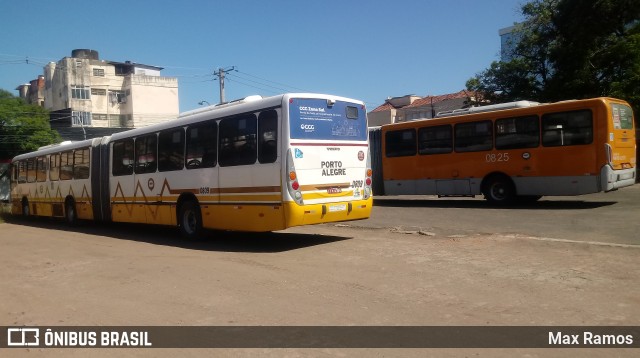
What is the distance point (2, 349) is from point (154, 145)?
8370mm

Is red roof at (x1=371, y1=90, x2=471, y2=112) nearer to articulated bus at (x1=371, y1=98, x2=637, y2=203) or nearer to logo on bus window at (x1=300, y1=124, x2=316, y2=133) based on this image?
articulated bus at (x1=371, y1=98, x2=637, y2=203)

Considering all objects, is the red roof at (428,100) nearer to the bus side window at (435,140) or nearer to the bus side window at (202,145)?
the bus side window at (435,140)

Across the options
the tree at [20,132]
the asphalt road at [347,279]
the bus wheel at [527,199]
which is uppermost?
the tree at [20,132]

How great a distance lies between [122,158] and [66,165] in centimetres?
459

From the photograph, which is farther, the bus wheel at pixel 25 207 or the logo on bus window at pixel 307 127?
the bus wheel at pixel 25 207

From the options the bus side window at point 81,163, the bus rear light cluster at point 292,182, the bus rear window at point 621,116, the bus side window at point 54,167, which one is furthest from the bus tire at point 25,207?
the bus rear window at point 621,116

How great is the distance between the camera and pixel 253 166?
984 centimetres

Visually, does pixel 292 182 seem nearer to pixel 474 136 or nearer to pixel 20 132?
pixel 474 136

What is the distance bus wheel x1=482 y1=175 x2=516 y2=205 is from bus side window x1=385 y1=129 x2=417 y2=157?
3.17 metres

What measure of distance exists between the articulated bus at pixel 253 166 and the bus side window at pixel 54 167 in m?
5.54

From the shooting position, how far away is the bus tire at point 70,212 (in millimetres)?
17266

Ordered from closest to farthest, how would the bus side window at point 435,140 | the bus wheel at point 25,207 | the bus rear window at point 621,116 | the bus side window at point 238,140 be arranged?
the bus side window at point 238,140
the bus rear window at point 621,116
the bus side window at point 435,140
the bus wheel at point 25,207

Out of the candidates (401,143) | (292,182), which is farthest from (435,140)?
(292,182)

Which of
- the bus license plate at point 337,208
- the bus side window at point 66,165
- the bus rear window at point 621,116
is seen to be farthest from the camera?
the bus side window at point 66,165
